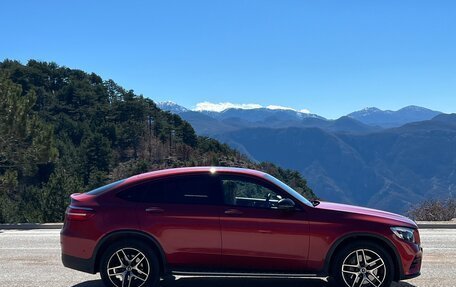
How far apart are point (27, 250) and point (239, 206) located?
16.8ft

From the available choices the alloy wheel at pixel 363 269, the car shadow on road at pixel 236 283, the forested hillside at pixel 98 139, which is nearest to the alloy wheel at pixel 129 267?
the car shadow on road at pixel 236 283

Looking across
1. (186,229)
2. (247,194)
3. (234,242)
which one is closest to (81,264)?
(186,229)

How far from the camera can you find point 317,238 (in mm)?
5840

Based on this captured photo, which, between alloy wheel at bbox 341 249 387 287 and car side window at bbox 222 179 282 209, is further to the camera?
car side window at bbox 222 179 282 209

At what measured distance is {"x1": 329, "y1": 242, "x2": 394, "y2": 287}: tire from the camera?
19.3 feet

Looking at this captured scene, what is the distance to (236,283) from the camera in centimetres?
668

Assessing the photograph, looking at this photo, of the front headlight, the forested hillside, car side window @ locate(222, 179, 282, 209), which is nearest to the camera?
the front headlight

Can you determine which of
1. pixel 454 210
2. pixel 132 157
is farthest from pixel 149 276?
pixel 132 157

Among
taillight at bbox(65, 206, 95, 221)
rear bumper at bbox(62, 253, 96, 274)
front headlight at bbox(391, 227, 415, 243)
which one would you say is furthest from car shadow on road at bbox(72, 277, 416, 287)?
taillight at bbox(65, 206, 95, 221)

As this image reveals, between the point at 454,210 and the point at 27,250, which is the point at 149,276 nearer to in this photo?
the point at 27,250

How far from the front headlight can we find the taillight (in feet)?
11.4

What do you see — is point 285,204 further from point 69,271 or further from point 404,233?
point 69,271

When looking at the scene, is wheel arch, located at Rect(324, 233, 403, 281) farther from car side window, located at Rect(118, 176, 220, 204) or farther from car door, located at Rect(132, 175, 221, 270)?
car side window, located at Rect(118, 176, 220, 204)

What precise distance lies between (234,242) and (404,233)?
77.4 inches
